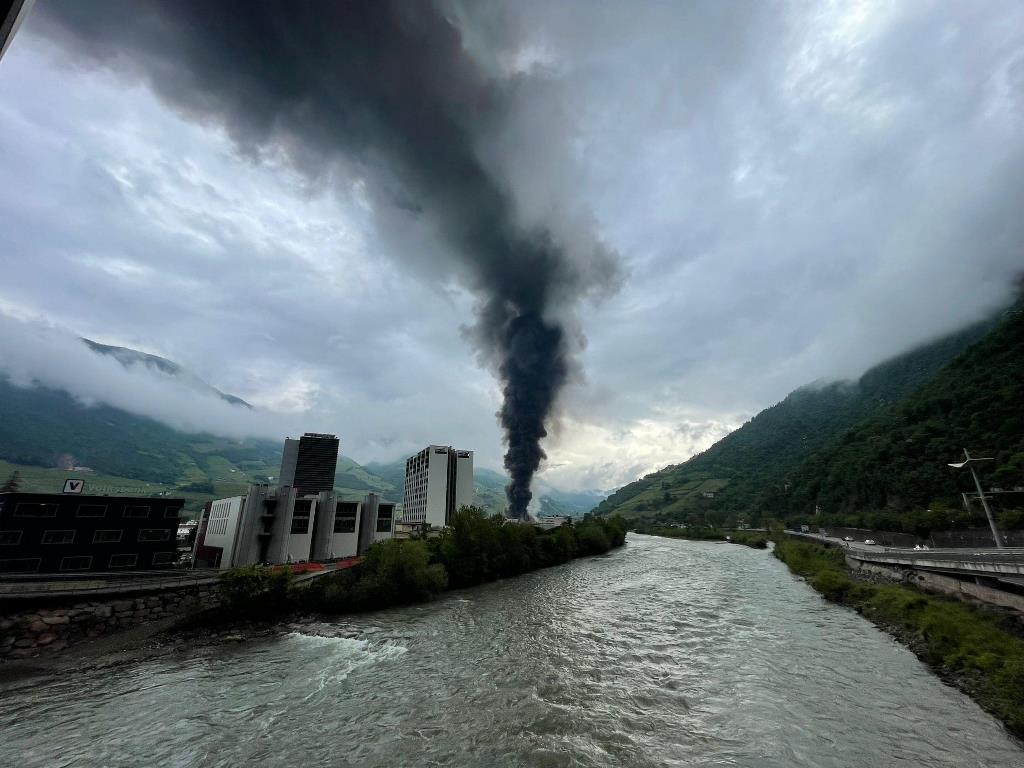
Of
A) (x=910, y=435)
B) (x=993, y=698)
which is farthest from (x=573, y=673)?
(x=910, y=435)

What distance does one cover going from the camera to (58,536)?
43.2 metres

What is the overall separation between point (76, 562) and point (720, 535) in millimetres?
145924

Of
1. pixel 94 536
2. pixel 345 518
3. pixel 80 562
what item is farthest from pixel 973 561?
pixel 80 562

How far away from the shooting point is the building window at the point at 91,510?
148ft

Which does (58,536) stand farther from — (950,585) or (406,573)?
(950,585)

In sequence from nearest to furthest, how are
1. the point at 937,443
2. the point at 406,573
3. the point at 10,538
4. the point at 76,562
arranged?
the point at 10,538, the point at 406,573, the point at 76,562, the point at 937,443

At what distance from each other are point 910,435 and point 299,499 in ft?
497

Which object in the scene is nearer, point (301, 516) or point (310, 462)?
point (301, 516)

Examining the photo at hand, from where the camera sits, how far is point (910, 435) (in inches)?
4454

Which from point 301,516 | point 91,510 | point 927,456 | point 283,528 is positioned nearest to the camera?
point 91,510

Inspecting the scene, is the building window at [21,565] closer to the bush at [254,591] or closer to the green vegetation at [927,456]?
the bush at [254,591]

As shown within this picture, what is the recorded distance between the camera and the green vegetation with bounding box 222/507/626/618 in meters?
35.3

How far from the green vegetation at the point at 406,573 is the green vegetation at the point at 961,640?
3814cm

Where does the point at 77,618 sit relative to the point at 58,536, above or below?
below
